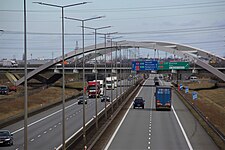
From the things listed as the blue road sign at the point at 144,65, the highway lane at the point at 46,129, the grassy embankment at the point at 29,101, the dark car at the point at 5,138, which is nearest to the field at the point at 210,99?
the blue road sign at the point at 144,65

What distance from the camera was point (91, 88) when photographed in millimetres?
115375

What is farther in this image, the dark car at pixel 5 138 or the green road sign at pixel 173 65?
the green road sign at pixel 173 65

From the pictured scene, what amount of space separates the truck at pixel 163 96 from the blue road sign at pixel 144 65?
51413mm

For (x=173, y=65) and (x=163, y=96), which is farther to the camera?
(x=173, y=65)

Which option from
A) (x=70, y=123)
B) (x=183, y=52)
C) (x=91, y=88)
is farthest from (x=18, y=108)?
(x=183, y=52)

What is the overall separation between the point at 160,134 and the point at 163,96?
27.3 m

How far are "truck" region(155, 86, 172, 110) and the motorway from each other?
486 centimetres

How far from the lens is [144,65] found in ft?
435

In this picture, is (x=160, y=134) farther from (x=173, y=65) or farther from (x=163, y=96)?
(x=173, y=65)

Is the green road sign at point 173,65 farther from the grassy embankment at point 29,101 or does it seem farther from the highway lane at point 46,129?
the highway lane at point 46,129

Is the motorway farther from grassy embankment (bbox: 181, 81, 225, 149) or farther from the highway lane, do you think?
grassy embankment (bbox: 181, 81, 225, 149)

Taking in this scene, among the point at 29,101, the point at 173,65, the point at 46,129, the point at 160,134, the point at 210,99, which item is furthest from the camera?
the point at 173,65

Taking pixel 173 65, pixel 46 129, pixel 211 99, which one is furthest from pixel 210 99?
pixel 46 129

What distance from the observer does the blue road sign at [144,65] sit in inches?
5185
